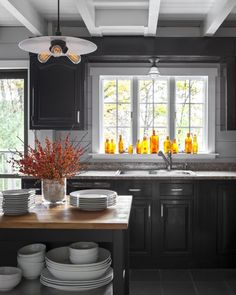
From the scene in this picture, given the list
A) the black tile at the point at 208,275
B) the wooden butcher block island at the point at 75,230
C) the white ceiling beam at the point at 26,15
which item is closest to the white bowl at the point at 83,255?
the wooden butcher block island at the point at 75,230

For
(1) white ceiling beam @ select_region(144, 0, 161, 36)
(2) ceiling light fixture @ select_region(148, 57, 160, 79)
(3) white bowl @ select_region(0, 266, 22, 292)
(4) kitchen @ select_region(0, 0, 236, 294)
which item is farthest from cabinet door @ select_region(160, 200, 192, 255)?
(3) white bowl @ select_region(0, 266, 22, 292)

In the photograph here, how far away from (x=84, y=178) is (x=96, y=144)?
0.91 metres

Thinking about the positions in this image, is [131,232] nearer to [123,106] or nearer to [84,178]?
[84,178]

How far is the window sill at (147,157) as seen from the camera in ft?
16.7

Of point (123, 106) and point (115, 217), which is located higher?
point (123, 106)

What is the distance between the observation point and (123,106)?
528cm

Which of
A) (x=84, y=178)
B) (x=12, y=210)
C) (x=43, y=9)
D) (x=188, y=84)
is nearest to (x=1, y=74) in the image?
(x=43, y=9)

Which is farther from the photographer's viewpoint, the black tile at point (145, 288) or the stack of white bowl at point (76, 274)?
the black tile at point (145, 288)

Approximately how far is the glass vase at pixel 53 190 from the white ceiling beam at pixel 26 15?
1953mm

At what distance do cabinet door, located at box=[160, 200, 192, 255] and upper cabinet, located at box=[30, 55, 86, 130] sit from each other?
1445mm

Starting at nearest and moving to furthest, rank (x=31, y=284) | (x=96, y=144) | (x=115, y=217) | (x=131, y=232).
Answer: (x=115, y=217) → (x=31, y=284) → (x=131, y=232) → (x=96, y=144)

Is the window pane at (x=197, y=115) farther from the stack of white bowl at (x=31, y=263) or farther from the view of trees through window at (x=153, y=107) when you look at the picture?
the stack of white bowl at (x=31, y=263)

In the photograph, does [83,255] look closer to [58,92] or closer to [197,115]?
[58,92]

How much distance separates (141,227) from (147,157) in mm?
1127
